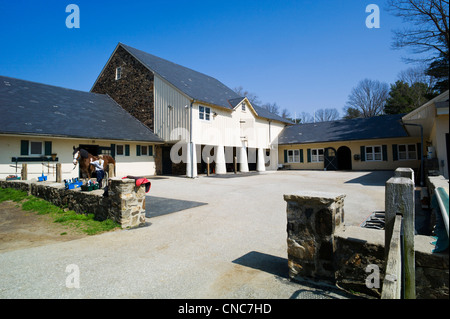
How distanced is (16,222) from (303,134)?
2903 centimetres

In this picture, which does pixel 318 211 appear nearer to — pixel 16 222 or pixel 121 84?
pixel 16 222

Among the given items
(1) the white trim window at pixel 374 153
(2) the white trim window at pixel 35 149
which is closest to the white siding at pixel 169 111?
(2) the white trim window at pixel 35 149

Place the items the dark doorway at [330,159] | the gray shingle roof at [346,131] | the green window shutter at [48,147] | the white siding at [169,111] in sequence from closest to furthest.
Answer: the green window shutter at [48,147] < the white siding at [169,111] < the gray shingle roof at [346,131] < the dark doorway at [330,159]

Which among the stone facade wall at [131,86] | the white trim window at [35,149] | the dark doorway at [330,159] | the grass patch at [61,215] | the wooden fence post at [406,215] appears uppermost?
the stone facade wall at [131,86]

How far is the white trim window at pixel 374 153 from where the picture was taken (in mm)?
25766

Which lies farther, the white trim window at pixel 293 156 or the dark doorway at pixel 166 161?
the white trim window at pixel 293 156

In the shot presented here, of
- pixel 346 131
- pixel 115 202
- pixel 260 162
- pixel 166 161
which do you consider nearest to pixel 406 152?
pixel 346 131

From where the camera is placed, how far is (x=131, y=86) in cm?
2414

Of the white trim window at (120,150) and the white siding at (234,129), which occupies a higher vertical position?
the white siding at (234,129)

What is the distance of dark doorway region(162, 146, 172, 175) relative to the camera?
23.5 metres

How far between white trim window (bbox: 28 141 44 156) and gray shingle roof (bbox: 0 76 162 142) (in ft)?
3.29

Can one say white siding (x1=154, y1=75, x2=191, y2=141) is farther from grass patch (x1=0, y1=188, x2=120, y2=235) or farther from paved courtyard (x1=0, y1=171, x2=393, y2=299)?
paved courtyard (x1=0, y1=171, x2=393, y2=299)

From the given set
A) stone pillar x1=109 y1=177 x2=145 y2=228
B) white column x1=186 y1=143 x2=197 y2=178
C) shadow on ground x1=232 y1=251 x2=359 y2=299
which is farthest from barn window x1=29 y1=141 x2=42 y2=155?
shadow on ground x1=232 y1=251 x2=359 y2=299

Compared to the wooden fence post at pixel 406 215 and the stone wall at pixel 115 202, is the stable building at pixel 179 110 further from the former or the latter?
the wooden fence post at pixel 406 215
